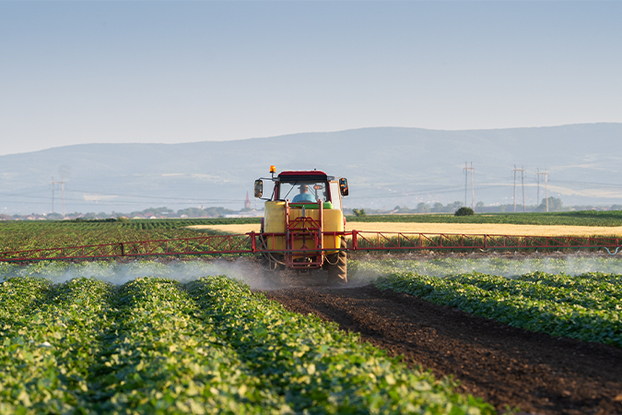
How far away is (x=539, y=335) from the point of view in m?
10.4

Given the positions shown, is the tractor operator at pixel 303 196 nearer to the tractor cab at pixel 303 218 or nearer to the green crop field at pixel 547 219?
the tractor cab at pixel 303 218

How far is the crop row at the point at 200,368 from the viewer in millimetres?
5629

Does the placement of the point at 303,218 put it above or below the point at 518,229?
above

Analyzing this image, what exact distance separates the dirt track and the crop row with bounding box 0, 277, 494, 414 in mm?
931

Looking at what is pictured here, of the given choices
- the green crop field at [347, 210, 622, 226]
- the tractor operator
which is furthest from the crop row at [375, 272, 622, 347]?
the green crop field at [347, 210, 622, 226]

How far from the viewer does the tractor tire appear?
17.6m

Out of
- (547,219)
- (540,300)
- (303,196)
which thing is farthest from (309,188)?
(547,219)

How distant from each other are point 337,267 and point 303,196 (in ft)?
8.89

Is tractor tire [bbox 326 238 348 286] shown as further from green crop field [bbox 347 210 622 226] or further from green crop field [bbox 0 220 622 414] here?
green crop field [bbox 347 210 622 226]

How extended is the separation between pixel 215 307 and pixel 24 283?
9.42 metres

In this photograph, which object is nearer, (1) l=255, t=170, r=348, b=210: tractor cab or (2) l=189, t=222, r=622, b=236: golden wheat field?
(1) l=255, t=170, r=348, b=210: tractor cab

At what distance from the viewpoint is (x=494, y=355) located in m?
9.03

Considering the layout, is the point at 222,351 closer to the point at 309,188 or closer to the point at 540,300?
the point at 540,300

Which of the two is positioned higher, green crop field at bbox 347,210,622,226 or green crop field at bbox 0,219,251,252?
green crop field at bbox 347,210,622,226
